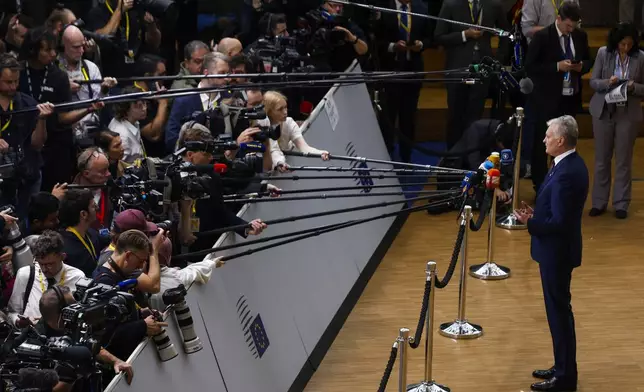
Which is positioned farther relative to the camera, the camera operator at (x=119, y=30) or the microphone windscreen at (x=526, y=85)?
the camera operator at (x=119, y=30)

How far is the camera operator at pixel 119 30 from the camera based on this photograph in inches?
364

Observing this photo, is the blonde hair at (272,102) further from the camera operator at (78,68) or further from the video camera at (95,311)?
the video camera at (95,311)

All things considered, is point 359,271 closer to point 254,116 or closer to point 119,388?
point 254,116

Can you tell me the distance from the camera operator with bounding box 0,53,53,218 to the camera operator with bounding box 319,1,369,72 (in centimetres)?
334

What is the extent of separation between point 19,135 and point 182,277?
2101 millimetres

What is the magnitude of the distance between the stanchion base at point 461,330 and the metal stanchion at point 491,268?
106 cm

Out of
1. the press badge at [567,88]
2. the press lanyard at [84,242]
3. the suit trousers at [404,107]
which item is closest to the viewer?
the press lanyard at [84,242]

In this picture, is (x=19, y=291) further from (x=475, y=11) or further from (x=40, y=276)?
(x=475, y=11)

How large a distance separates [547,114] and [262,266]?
4570mm

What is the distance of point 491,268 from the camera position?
9352 mm

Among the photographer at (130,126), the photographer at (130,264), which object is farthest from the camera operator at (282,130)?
the photographer at (130,264)

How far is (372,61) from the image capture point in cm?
1158

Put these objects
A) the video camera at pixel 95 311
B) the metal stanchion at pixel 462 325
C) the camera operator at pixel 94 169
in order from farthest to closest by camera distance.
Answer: the metal stanchion at pixel 462 325 → the camera operator at pixel 94 169 → the video camera at pixel 95 311

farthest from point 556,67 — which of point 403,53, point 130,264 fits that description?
point 130,264
